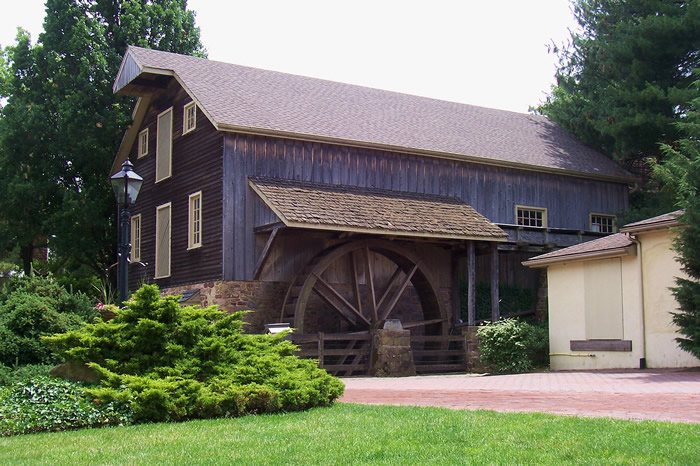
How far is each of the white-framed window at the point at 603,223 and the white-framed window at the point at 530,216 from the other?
2.14 m

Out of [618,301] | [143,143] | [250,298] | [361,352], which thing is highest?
[143,143]

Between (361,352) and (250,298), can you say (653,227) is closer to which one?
(361,352)

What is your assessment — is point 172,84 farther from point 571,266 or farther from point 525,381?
point 525,381

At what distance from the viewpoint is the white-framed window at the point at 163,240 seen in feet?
76.9

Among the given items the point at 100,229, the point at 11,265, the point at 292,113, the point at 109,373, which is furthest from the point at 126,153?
the point at 109,373

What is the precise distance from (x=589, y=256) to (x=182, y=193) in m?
10.9

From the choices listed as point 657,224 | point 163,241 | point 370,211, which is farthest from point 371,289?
point 657,224

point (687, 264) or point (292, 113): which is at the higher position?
point (292, 113)

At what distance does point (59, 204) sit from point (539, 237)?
16.4 meters

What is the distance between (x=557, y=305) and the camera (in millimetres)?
19188

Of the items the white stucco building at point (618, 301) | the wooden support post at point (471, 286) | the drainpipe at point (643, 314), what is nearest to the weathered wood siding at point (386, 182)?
the wooden support post at point (471, 286)

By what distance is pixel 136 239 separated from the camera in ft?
83.5

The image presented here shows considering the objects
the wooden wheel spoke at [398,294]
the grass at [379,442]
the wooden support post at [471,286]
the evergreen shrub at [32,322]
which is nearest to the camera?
the grass at [379,442]

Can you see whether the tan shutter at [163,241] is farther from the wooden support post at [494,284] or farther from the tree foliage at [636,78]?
the tree foliage at [636,78]
